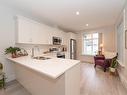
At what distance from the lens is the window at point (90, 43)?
600cm

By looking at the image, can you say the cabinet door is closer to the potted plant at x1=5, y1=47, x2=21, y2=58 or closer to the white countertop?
the potted plant at x1=5, y1=47, x2=21, y2=58

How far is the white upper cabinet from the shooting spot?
2.84 m

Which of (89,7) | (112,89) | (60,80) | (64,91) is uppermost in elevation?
(89,7)

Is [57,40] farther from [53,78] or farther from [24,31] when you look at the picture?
[53,78]

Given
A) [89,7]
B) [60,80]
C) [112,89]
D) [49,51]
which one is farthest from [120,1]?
[49,51]

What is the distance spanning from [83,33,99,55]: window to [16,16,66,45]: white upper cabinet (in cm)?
319

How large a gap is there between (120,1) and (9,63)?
4033 mm

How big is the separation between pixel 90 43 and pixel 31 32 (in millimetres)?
4534

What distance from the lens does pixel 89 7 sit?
2783 mm

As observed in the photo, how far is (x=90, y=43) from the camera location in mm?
6324

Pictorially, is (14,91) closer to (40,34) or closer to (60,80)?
(60,80)

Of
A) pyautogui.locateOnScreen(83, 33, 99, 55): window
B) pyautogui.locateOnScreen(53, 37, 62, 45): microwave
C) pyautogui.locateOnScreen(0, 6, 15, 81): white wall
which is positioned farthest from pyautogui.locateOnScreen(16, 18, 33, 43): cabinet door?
pyautogui.locateOnScreen(83, 33, 99, 55): window

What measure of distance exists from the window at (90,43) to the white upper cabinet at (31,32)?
3192 mm

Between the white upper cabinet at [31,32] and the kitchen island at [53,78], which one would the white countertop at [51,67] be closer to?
the kitchen island at [53,78]
